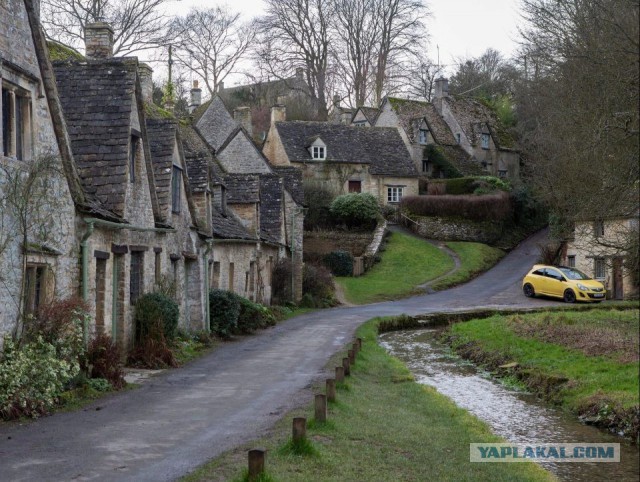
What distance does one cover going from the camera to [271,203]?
43.3 meters

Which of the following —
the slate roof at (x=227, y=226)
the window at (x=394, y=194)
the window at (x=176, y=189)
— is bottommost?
the slate roof at (x=227, y=226)

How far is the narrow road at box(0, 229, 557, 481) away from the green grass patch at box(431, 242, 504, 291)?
81.0 ft

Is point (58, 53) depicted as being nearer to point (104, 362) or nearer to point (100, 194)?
point (100, 194)

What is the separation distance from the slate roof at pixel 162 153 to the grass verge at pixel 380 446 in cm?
885

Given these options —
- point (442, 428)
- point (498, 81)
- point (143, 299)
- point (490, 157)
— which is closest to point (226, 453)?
point (442, 428)

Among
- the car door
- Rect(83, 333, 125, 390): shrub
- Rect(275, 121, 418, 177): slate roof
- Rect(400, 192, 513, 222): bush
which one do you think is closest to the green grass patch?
Rect(400, 192, 513, 222): bush

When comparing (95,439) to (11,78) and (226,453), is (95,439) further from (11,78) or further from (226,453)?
(11,78)

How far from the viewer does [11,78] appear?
49.0 ft

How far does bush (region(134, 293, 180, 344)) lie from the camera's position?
20.8 meters

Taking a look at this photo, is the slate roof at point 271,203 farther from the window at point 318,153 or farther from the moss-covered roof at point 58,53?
the window at point 318,153

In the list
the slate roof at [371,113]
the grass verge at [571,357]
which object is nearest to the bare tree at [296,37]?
the slate roof at [371,113]

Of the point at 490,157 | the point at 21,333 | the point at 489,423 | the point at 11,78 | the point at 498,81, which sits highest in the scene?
the point at 498,81

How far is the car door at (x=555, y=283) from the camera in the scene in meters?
42.4

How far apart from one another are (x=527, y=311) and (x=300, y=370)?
66.6 ft
